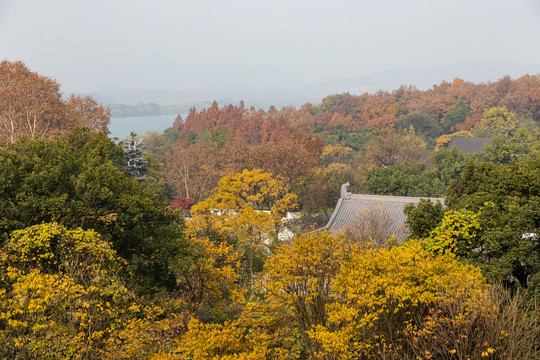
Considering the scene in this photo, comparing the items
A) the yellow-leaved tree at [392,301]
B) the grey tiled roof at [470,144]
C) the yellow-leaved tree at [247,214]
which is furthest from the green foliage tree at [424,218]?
the grey tiled roof at [470,144]

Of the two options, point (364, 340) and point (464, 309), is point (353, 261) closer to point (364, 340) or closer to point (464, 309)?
point (364, 340)

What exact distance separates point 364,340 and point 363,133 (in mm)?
50132

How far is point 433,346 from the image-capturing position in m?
5.72

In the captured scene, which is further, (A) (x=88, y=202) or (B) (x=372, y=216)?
(B) (x=372, y=216)

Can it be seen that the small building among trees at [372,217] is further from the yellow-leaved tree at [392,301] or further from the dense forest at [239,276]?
the yellow-leaved tree at [392,301]

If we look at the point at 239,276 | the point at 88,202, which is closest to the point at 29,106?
the point at 88,202

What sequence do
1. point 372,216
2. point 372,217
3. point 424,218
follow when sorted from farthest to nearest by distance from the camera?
point 372,216 < point 372,217 < point 424,218

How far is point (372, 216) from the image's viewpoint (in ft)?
54.6

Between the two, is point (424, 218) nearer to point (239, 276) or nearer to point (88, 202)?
point (239, 276)

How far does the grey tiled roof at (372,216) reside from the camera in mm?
16609

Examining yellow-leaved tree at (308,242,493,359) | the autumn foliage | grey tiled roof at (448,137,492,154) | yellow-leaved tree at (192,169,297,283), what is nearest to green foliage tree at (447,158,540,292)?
yellow-leaved tree at (308,242,493,359)

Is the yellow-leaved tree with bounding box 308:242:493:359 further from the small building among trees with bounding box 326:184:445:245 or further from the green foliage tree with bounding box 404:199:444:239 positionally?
the small building among trees with bounding box 326:184:445:245

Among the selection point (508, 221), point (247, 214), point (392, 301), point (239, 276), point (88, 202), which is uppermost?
point (88, 202)

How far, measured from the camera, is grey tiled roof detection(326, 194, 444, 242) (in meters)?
16.6
